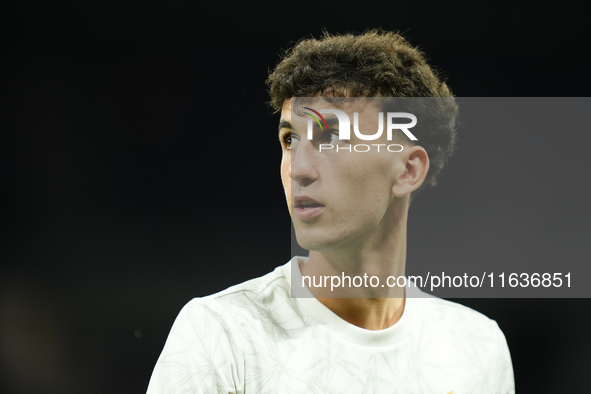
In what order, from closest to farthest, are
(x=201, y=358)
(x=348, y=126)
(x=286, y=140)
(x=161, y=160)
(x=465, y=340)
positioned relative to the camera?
(x=201, y=358) → (x=348, y=126) → (x=286, y=140) → (x=465, y=340) → (x=161, y=160)

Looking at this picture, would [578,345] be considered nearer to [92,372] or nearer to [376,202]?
[376,202]

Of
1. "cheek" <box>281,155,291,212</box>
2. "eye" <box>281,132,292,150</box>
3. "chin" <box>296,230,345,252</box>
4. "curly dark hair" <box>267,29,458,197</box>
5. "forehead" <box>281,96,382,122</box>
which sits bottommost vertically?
"chin" <box>296,230,345,252</box>

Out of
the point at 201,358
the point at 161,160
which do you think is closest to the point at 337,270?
the point at 201,358

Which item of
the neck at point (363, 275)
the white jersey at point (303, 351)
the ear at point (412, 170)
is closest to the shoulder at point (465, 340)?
the white jersey at point (303, 351)

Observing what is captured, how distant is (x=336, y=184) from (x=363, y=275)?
0.94ft

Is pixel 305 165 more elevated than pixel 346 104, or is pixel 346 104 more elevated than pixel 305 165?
pixel 346 104

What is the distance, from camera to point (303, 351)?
128 cm

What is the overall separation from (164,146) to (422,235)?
0.95 metres

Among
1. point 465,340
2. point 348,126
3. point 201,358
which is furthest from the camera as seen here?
point 465,340

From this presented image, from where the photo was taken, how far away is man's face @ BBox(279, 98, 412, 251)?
1.27 metres

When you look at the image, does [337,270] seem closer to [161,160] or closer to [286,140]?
[286,140]

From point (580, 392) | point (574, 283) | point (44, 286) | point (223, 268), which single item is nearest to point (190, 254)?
point (223, 268)

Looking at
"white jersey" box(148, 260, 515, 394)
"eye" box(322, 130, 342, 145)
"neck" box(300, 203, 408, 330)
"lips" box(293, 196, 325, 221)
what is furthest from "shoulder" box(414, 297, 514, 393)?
"eye" box(322, 130, 342, 145)

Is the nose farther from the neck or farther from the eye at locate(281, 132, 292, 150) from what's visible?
the neck
